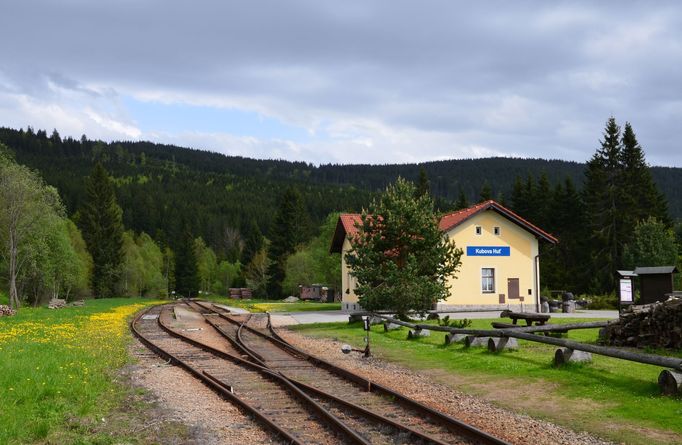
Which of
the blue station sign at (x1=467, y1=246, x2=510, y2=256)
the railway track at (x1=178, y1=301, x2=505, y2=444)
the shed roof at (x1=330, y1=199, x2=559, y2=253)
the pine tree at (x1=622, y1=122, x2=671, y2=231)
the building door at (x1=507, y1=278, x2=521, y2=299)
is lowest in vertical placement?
the railway track at (x1=178, y1=301, x2=505, y2=444)

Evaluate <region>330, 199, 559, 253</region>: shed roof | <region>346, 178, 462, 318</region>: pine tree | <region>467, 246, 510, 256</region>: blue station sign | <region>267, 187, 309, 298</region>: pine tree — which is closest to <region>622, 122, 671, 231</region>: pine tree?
<region>330, 199, 559, 253</region>: shed roof

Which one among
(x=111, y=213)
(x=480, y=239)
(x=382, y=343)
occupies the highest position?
(x=111, y=213)

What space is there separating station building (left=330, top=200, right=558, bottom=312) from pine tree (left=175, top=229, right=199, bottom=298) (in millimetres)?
79335

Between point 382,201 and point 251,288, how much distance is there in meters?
73.4

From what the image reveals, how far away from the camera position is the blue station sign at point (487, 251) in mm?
39531

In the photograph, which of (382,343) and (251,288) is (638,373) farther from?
(251,288)

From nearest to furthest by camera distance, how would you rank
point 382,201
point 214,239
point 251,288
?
point 382,201
point 251,288
point 214,239

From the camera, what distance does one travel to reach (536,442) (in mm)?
8477

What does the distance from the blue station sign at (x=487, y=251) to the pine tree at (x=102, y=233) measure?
188 feet

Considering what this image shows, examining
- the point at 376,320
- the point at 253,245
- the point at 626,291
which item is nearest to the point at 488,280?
the point at 626,291

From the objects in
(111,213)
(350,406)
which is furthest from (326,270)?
(350,406)

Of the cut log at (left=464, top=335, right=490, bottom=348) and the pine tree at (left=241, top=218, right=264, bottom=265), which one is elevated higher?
the pine tree at (left=241, top=218, right=264, bottom=265)

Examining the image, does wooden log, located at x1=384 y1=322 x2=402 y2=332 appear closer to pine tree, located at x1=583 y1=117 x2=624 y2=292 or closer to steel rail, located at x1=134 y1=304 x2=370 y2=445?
steel rail, located at x1=134 y1=304 x2=370 y2=445

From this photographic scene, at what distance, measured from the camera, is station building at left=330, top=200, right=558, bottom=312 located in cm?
3906
